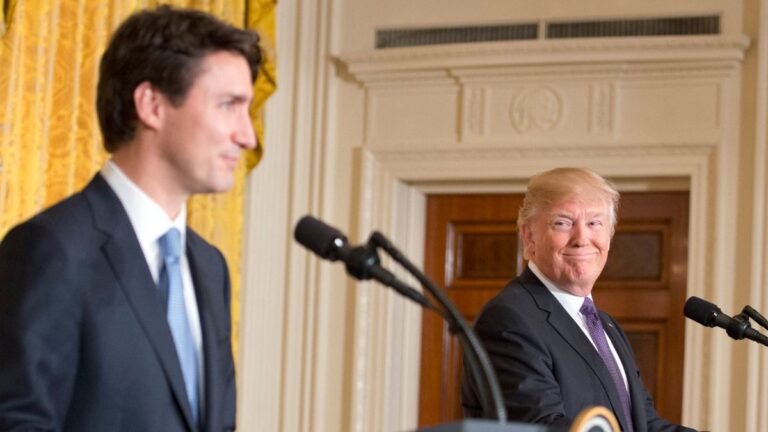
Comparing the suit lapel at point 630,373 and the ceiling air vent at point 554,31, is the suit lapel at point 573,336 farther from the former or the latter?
the ceiling air vent at point 554,31

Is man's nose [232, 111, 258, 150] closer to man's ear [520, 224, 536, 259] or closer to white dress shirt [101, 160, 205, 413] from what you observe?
white dress shirt [101, 160, 205, 413]

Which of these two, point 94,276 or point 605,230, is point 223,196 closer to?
point 605,230

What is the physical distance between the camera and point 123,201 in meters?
2.57

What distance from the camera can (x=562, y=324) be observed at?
149 inches

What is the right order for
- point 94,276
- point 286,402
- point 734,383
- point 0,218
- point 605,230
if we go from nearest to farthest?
point 94,276 < point 605,230 < point 0,218 < point 734,383 < point 286,402

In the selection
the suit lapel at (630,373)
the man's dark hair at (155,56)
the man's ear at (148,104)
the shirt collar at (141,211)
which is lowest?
the suit lapel at (630,373)

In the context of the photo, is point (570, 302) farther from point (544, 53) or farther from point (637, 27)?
point (637, 27)

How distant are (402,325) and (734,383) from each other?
1.96 meters

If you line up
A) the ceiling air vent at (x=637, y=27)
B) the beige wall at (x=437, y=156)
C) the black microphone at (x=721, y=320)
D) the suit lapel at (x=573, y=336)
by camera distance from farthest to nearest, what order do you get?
the ceiling air vent at (x=637, y=27) < the beige wall at (x=437, y=156) < the suit lapel at (x=573, y=336) < the black microphone at (x=721, y=320)

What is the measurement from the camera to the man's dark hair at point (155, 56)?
2582 mm

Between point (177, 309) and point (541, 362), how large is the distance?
136 cm

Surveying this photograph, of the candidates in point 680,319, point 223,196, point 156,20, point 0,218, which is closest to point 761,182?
point 680,319

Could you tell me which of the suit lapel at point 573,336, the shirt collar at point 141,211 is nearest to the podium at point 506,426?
the shirt collar at point 141,211

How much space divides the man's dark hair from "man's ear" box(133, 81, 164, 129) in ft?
0.04
